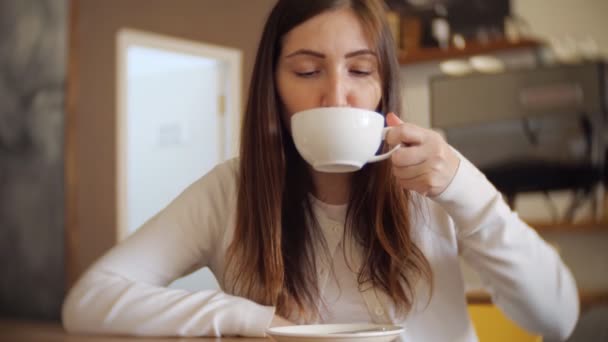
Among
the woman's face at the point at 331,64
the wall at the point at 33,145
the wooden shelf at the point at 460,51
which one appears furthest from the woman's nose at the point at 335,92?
the wooden shelf at the point at 460,51

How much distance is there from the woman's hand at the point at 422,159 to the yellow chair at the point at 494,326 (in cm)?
45

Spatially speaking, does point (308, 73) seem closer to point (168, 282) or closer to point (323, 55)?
point (323, 55)

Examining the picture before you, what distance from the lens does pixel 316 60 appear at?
111cm

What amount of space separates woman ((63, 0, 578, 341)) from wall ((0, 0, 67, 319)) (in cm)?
216

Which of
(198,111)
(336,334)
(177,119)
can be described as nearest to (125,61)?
(198,111)

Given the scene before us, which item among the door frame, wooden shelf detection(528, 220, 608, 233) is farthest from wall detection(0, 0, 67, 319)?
wooden shelf detection(528, 220, 608, 233)

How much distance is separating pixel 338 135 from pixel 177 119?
11.9 ft

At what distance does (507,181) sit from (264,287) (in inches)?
124

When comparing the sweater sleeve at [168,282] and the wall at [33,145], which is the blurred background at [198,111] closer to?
the wall at [33,145]

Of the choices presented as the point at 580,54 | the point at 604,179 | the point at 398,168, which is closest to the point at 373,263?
the point at 398,168

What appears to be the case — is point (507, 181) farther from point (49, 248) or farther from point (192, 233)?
point (192, 233)

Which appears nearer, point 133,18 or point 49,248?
point 49,248

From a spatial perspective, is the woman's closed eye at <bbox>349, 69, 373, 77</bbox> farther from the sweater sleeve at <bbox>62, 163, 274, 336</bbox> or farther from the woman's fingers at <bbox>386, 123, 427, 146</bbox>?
the sweater sleeve at <bbox>62, 163, 274, 336</bbox>

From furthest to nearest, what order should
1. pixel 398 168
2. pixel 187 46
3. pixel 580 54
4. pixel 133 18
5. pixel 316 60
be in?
pixel 580 54, pixel 187 46, pixel 133 18, pixel 316 60, pixel 398 168
